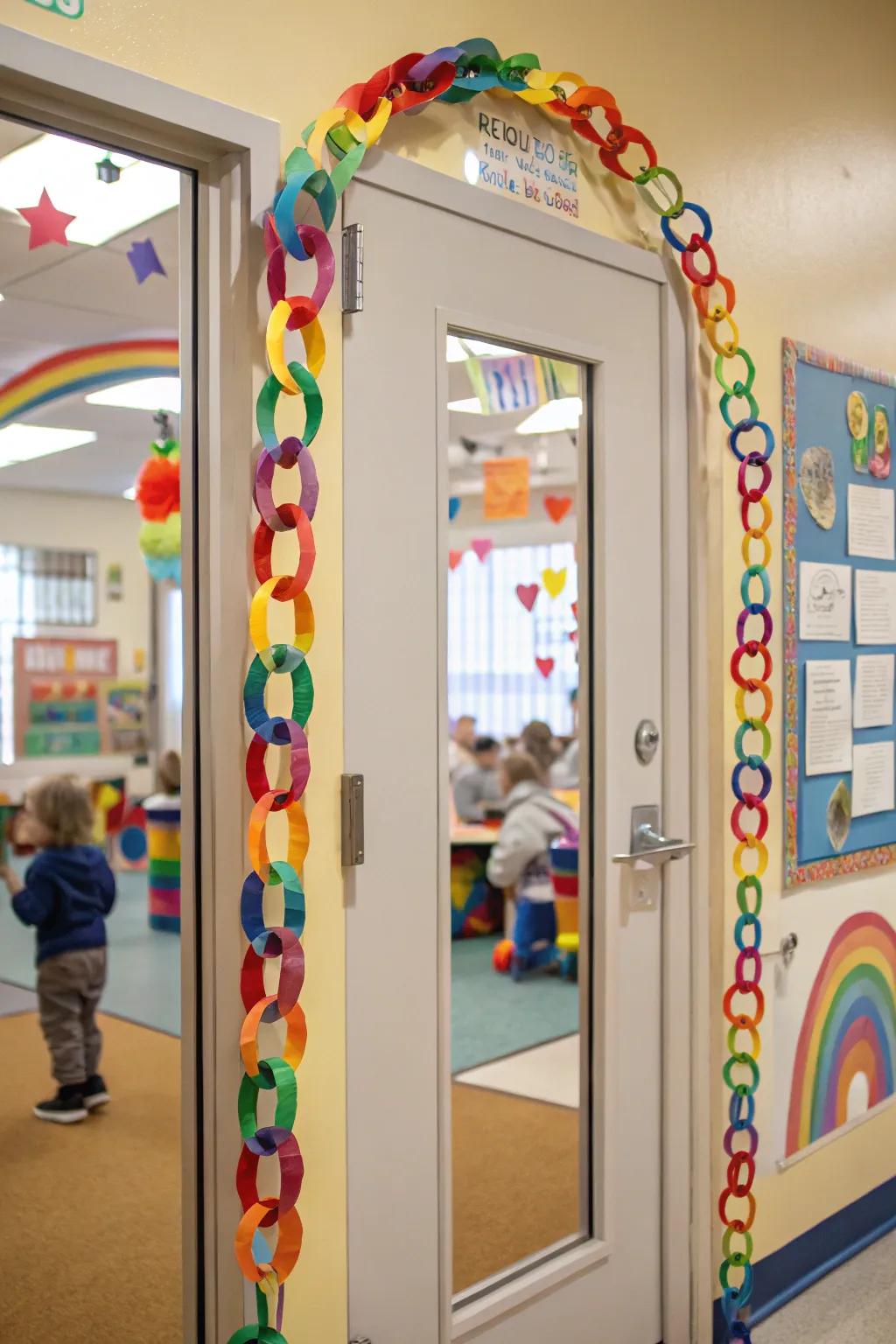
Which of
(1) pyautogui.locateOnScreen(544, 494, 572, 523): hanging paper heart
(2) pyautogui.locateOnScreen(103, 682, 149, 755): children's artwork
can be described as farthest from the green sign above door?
(2) pyautogui.locateOnScreen(103, 682, 149, 755): children's artwork

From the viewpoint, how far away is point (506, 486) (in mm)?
7145

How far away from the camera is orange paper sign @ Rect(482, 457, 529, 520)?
23.3 feet

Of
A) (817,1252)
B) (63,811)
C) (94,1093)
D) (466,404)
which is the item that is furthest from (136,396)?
(817,1252)

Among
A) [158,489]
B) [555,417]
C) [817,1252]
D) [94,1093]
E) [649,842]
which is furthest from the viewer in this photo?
[158,489]

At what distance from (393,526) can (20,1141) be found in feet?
7.65

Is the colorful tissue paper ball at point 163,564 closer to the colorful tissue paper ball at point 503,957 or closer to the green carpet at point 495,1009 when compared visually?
the green carpet at point 495,1009

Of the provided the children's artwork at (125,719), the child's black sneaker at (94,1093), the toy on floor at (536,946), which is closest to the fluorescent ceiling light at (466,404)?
the child's black sneaker at (94,1093)

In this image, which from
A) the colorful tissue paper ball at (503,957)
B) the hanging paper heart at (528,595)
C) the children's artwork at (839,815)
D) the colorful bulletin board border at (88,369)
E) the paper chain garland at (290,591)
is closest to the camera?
the paper chain garland at (290,591)

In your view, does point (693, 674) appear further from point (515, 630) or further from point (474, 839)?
point (515, 630)

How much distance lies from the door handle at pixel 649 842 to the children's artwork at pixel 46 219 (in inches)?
52.7

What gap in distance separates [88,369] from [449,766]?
2934mm

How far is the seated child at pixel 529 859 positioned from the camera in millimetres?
4969

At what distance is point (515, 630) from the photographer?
9.18m

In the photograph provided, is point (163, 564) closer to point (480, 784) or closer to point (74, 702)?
point (480, 784)
